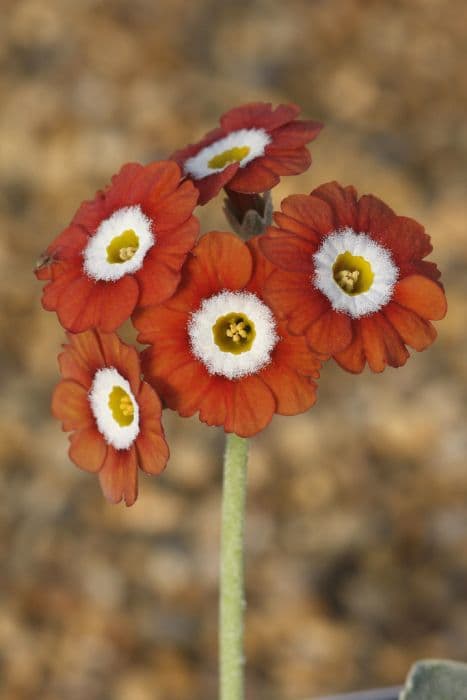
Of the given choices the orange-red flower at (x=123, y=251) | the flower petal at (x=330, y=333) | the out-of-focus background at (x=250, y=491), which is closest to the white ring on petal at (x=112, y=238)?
the orange-red flower at (x=123, y=251)

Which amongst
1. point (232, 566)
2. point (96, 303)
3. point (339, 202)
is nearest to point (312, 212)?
point (339, 202)

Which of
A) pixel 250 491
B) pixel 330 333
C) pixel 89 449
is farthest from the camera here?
pixel 250 491

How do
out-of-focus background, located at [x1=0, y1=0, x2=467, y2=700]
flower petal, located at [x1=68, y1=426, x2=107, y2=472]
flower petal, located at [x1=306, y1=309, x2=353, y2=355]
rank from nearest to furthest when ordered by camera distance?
1. flower petal, located at [x1=306, y1=309, x2=353, y2=355]
2. flower petal, located at [x1=68, y1=426, x2=107, y2=472]
3. out-of-focus background, located at [x1=0, y1=0, x2=467, y2=700]

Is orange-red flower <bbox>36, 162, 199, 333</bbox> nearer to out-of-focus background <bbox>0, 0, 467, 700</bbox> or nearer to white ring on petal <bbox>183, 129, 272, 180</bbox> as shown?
white ring on petal <bbox>183, 129, 272, 180</bbox>

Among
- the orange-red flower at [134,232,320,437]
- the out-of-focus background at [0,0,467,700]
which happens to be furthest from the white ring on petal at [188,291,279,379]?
the out-of-focus background at [0,0,467,700]

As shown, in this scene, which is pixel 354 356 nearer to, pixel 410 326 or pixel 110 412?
pixel 410 326

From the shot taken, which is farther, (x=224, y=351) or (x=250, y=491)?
(x=250, y=491)

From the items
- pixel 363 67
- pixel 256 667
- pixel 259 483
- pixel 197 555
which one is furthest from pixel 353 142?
pixel 256 667
